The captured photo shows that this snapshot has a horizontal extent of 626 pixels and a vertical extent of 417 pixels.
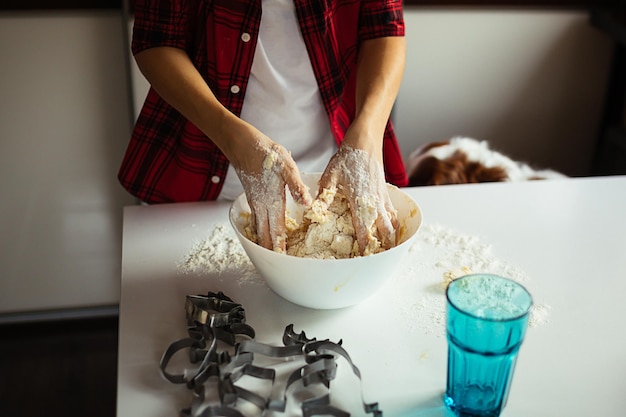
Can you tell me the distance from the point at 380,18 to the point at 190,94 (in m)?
0.40

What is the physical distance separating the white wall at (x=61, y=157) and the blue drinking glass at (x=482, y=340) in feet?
5.54

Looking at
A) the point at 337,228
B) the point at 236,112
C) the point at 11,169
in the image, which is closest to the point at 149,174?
the point at 236,112

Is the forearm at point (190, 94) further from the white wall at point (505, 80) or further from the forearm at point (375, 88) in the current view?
the white wall at point (505, 80)

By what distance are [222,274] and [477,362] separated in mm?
436

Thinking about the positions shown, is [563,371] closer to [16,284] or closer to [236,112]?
[236,112]

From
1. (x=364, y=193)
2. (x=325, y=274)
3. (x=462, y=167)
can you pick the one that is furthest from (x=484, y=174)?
(x=325, y=274)

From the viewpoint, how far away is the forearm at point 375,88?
3.41ft

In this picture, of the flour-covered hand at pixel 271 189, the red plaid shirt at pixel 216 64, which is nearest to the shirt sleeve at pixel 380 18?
the red plaid shirt at pixel 216 64

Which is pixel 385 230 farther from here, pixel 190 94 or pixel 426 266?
pixel 190 94

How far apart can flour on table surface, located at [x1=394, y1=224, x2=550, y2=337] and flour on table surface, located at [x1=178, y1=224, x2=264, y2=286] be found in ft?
0.75

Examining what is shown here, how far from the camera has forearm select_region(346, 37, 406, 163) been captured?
1.04 metres

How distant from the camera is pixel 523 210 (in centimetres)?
122

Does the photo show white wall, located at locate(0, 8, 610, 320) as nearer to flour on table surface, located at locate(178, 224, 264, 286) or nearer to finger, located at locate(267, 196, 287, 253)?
flour on table surface, located at locate(178, 224, 264, 286)

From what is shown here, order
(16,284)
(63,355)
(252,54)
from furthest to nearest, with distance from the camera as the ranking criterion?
1. (16,284)
2. (63,355)
3. (252,54)
